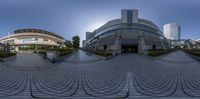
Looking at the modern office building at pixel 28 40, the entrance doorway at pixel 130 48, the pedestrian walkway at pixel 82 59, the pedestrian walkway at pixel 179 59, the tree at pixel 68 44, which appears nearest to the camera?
the pedestrian walkway at pixel 179 59

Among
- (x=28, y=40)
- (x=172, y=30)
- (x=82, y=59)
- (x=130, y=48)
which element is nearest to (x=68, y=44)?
(x=28, y=40)

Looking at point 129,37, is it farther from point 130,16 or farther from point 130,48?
point 130,16

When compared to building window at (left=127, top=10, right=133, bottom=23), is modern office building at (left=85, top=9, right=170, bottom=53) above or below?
below

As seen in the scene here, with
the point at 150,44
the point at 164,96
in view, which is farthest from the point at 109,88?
the point at 150,44

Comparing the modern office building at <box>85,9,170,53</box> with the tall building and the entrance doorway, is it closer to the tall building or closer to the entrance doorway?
A: the entrance doorway

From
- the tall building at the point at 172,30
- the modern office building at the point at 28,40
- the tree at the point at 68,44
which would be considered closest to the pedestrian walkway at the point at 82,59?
the modern office building at the point at 28,40

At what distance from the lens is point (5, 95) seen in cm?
594

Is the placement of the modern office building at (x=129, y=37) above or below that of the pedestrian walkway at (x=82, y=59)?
above

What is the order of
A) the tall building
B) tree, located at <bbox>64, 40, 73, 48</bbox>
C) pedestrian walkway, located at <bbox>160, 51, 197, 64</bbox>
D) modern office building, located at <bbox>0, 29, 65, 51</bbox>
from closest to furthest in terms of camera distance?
1. pedestrian walkway, located at <bbox>160, 51, 197, 64</bbox>
2. modern office building, located at <bbox>0, 29, 65, 51</bbox>
3. tree, located at <bbox>64, 40, 73, 48</bbox>
4. the tall building

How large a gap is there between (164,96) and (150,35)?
177 ft

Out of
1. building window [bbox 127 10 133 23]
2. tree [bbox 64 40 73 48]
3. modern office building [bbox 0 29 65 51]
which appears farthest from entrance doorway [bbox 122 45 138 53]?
modern office building [bbox 0 29 65 51]

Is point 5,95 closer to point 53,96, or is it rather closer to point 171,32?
point 53,96

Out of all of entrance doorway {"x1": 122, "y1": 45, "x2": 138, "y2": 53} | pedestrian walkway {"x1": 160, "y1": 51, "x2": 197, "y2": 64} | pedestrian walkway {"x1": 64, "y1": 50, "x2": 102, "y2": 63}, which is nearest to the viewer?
pedestrian walkway {"x1": 160, "y1": 51, "x2": 197, "y2": 64}

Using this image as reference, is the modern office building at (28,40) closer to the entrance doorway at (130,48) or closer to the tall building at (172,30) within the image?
the entrance doorway at (130,48)
